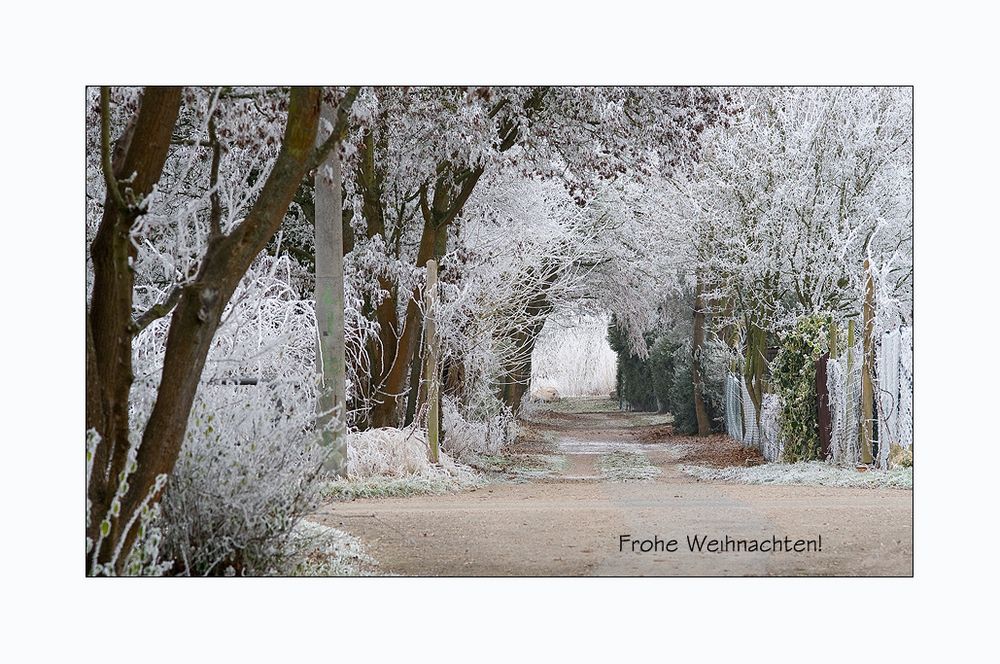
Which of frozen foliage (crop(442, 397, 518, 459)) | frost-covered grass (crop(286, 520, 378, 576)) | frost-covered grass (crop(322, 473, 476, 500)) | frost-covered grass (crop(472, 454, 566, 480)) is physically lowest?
frost-covered grass (crop(286, 520, 378, 576))

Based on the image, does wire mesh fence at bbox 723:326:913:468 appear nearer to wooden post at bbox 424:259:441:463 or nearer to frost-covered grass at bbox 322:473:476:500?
wooden post at bbox 424:259:441:463

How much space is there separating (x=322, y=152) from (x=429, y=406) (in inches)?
118

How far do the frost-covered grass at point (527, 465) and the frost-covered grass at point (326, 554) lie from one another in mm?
1284

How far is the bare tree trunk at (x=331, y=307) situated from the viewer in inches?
205

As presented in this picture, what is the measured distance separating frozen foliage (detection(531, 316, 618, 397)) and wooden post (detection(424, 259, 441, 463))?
0.61m

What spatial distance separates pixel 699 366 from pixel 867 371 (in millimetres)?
1915

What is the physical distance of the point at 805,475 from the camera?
6.22 metres

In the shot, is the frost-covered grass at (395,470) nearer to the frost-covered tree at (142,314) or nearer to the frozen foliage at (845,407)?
the frost-covered tree at (142,314)

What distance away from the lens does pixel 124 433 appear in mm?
3334

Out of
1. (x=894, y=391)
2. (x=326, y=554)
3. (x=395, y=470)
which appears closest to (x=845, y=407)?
(x=894, y=391)

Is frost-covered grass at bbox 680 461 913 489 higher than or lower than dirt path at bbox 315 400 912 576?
higher

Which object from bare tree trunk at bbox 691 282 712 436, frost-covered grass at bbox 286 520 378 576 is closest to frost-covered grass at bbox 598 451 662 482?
bare tree trunk at bbox 691 282 712 436

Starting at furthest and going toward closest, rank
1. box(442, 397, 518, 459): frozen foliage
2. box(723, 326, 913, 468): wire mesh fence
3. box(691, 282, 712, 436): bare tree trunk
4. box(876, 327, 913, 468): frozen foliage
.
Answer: box(691, 282, 712, 436): bare tree trunk, box(442, 397, 518, 459): frozen foliage, box(723, 326, 913, 468): wire mesh fence, box(876, 327, 913, 468): frozen foliage

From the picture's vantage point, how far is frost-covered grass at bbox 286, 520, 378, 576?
4.10 meters
